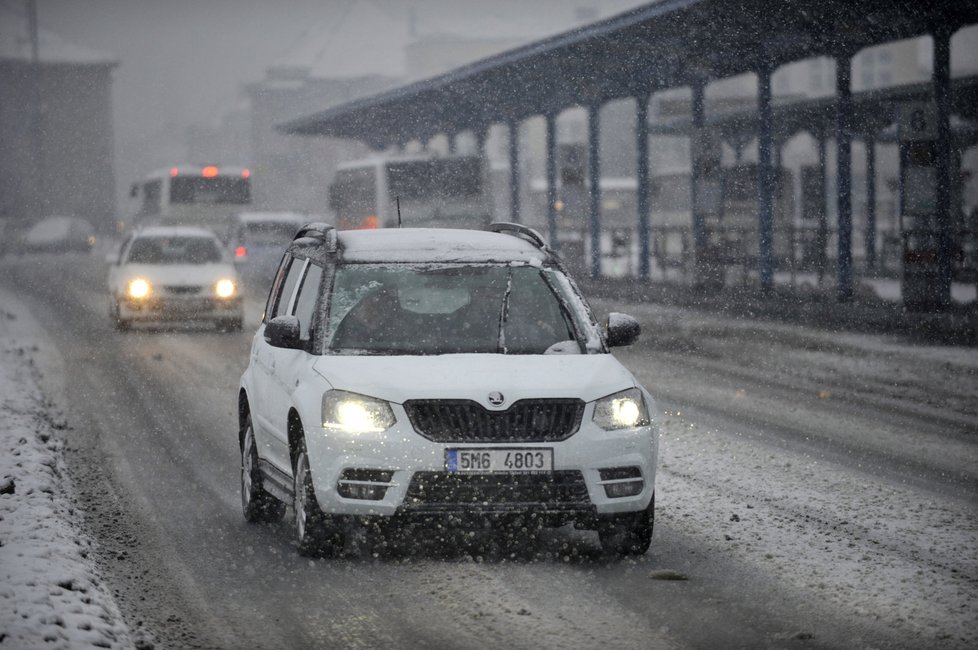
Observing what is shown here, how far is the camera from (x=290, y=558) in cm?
740

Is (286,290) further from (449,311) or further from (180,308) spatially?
(180,308)

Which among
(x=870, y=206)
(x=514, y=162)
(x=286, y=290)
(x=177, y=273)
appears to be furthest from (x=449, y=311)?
(x=514, y=162)

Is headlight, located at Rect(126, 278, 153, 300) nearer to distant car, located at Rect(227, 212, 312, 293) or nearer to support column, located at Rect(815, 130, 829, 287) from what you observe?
distant car, located at Rect(227, 212, 312, 293)

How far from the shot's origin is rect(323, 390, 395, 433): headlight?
7.04 m

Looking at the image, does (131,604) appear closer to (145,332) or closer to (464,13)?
(145,332)

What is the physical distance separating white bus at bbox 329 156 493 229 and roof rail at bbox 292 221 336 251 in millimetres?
25957

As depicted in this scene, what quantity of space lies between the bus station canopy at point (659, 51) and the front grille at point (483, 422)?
17719 millimetres

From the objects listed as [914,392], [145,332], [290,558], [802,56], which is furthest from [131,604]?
[802,56]

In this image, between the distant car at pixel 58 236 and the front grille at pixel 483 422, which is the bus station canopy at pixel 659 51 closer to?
the front grille at pixel 483 422

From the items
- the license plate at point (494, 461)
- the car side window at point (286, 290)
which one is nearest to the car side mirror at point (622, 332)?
the license plate at point (494, 461)

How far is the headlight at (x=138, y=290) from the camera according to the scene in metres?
23.2

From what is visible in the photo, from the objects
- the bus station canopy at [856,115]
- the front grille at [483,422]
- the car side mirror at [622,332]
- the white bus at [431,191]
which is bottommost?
the front grille at [483,422]

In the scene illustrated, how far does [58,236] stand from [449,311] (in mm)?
60881

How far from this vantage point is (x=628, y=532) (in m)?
7.32
